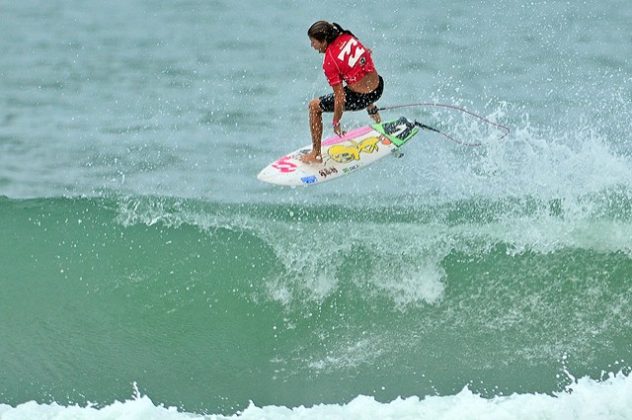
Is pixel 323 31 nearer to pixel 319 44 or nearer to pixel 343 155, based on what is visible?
pixel 319 44

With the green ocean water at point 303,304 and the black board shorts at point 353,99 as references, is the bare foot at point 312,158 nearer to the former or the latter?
the black board shorts at point 353,99

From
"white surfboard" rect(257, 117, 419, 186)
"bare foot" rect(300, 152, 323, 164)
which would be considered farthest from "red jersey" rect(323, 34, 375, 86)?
"white surfboard" rect(257, 117, 419, 186)

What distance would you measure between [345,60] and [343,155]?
1.43m

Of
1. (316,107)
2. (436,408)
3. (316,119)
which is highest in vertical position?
(316,107)

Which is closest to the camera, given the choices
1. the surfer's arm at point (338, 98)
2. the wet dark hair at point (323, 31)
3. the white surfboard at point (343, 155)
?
the wet dark hair at point (323, 31)

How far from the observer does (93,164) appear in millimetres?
13383

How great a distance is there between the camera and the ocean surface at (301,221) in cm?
956

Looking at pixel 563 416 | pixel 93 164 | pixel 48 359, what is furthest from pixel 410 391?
pixel 93 164

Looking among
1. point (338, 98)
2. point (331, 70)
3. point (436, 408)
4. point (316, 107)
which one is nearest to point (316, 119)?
point (316, 107)

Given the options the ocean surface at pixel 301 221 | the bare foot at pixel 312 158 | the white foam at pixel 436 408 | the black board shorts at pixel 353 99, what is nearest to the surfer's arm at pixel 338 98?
the black board shorts at pixel 353 99

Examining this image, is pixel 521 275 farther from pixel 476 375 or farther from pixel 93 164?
pixel 93 164

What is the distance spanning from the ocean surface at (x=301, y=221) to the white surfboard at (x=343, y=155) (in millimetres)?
1120

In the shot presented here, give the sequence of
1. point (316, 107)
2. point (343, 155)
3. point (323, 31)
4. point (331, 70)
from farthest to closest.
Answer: point (343, 155)
point (316, 107)
point (331, 70)
point (323, 31)

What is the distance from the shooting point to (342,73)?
9289 millimetres
